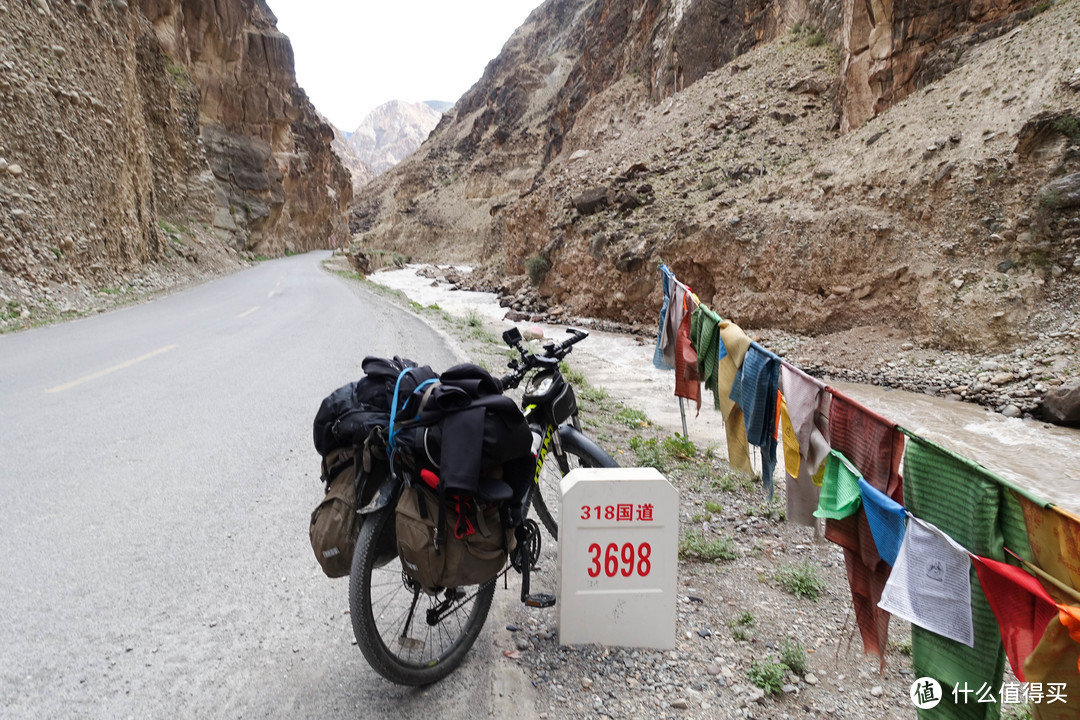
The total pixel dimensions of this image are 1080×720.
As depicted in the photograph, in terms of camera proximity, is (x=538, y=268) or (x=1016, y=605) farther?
(x=538, y=268)

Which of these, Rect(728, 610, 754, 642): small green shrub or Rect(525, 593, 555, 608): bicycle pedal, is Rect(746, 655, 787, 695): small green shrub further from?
Rect(525, 593, 555, 608): bicycle pedal

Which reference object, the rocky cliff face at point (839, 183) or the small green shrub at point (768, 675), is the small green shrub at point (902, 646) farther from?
the rocky cliff face at point (839, 183)

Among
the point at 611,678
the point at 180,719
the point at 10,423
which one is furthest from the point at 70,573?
the point at 10,423

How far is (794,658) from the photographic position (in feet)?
9.36

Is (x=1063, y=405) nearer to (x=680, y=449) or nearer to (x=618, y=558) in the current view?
(x=680, y=449)

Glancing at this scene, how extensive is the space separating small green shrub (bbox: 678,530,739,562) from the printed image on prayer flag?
1919 mm

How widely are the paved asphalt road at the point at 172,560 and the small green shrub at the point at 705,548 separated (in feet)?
5.26

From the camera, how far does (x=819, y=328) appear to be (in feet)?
57.6

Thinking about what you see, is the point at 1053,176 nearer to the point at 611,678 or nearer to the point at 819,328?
the point at 819,328

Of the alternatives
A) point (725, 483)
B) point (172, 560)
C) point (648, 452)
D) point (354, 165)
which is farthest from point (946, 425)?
point (354, 165)

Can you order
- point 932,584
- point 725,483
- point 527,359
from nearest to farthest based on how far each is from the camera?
1. point 932,584
2. point 527,359
3. point 725,483

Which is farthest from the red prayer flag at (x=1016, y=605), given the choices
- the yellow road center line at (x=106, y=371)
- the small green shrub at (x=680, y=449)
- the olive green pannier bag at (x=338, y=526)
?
the yellow road center line at (x=106, y=371)

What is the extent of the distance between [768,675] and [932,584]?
3.40ft

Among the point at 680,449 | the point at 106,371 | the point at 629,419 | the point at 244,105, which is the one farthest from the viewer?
the point at 244,105
